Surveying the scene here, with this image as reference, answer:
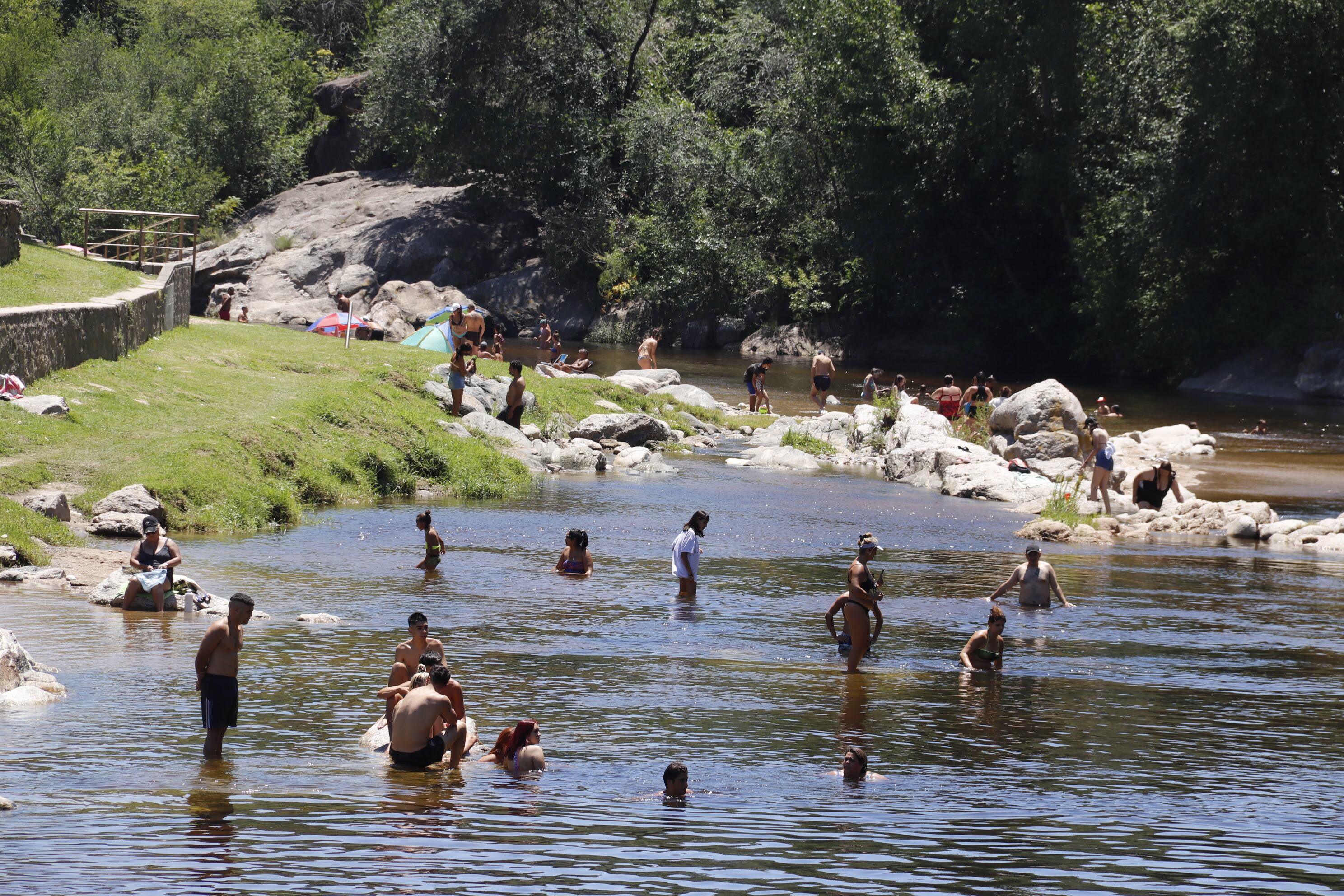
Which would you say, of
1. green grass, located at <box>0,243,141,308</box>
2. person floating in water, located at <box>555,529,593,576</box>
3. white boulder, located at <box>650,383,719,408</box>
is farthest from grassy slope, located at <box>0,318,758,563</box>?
person floating in water, located at <box>555,529,593,576</box>

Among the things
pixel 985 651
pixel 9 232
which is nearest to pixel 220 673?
pixel 985 651

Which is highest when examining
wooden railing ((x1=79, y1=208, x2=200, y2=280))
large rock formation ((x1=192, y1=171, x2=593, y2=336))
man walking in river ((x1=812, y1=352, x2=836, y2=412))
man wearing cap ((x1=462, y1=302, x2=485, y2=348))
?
large rock formation ((x1=192, y1=171, x2=593, y2=336))

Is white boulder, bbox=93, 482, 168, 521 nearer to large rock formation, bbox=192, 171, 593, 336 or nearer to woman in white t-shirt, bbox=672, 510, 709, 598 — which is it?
woman in white t-shirt, bbox=672, 510, 709, 598

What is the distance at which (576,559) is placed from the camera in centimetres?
2006

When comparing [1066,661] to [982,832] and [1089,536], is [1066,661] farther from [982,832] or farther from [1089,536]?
[1089,536]

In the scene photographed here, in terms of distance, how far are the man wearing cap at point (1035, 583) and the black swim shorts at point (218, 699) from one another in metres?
10.7

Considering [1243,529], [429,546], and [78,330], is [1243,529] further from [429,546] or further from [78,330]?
[78,330]

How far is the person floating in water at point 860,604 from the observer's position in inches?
617

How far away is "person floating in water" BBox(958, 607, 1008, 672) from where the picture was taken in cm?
1584

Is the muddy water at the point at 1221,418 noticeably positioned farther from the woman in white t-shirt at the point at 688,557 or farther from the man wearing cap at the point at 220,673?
the man wearing cap at the point at 220,673

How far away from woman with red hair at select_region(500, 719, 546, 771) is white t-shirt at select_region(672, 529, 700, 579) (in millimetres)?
7048

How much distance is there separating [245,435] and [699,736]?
14.1 metres

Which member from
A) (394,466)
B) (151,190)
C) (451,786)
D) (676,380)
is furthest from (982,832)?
(151,190)

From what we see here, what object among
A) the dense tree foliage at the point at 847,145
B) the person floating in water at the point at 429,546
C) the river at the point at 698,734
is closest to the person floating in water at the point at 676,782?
the river at the point at 698,734
